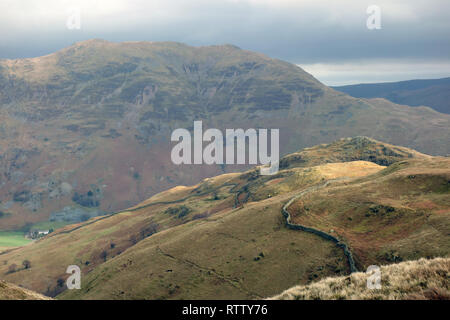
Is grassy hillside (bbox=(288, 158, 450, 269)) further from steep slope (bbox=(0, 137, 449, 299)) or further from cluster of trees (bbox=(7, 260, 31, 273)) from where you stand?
cluster of trees (bbox=(7, 260, 31, 273))

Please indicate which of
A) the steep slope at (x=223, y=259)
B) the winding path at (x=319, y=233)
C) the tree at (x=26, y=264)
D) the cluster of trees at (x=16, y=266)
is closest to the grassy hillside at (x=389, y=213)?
the winding path at (x=319, y=233)

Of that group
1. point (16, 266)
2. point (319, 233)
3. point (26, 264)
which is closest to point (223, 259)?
point (319, 233)

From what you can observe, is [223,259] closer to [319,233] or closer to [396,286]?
[319,233]

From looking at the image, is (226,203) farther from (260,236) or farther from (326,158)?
(260,236)

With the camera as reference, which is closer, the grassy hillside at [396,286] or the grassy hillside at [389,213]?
the grassy hillside at [396,286]

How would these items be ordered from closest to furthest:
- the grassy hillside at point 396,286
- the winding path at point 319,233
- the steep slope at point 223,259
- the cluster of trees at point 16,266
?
1. the grassy hillside at point 396,286
2. the winding path at point 319,233
3. the steep slope at point 223,259
4. the cluster of trees at point 16,266

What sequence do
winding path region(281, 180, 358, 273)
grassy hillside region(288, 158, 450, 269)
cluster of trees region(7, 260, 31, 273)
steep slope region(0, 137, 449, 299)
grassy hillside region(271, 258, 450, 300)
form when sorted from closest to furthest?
grassy hillside region(271, 258, 450, 300), grassy hillside region(288, 158, 450, 269), winding path region(281, 180, 358, 273), steep slope region(0, 137, 449, 299), cluster of trees region(7, 260, 31, 273)

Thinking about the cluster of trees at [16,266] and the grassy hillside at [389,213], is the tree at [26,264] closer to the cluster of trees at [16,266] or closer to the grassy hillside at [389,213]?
Answer: the cluster of trees at [16,266]

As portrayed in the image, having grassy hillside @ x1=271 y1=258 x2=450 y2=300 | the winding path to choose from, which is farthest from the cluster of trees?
grassy hillside @ x1=271 y1=258 x2=450 y2=300
